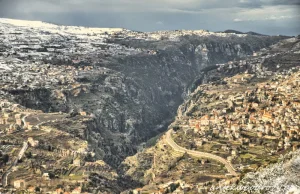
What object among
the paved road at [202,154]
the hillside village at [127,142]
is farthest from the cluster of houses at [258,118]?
the paved road at [202,154]

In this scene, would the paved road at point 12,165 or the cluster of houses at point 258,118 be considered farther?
the cluster of houses at point 258,118

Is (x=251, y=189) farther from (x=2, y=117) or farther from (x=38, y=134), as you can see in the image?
(x=2, y=117)

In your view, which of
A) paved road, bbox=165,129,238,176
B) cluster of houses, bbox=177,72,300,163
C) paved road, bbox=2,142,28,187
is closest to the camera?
paved road, bbox=2,142,28,187

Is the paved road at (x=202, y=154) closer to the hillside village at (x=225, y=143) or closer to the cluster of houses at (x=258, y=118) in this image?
the hillside village at (x=225, y=143)

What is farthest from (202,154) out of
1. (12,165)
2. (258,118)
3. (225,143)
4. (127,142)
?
(127,142)

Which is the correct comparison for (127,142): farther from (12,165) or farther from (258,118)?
(12,165)

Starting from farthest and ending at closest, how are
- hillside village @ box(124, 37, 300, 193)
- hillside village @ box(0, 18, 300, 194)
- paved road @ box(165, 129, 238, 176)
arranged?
paved road @ box(165, 129, 238, 176) → hillside village @ box(0, 18, 300, 194) → hillside village @ box(124, 37, 300, 193)

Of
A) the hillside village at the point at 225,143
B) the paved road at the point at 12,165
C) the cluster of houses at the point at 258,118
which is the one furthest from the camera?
the cluster of houses at the point at 258,118

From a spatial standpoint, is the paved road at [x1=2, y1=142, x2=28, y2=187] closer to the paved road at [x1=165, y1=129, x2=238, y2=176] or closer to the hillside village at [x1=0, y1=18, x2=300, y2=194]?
the hillside village at [x1=0, y1=18, x2=300, y2=194]

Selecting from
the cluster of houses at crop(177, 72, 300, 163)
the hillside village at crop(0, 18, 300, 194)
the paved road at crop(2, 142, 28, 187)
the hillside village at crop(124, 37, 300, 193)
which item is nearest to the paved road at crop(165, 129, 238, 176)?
the hillside village at crop(0, 18, 300, 194)

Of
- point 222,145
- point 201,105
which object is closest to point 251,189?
point 222,145

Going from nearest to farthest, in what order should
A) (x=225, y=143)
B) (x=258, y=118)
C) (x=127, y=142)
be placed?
(x=225, y=143) → (x=258, y=118) → (x=127, y=142)
